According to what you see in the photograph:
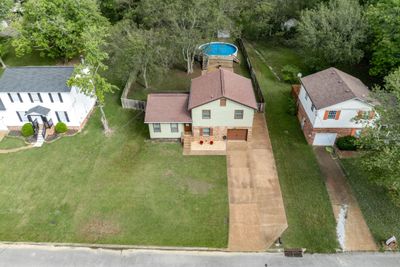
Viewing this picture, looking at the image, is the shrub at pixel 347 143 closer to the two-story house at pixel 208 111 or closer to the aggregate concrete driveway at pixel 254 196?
the aggregate concrete driveway at pixel 254 196

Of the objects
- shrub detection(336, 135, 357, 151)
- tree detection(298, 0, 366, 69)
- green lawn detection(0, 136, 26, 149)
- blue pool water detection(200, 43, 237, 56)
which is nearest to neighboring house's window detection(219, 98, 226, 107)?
shrub detection(336, 135, 357, 151)

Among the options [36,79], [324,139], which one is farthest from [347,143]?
[36,79]

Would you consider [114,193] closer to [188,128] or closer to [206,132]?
[188,128]

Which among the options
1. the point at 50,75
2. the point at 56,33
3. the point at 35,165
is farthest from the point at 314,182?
the point at 56,33

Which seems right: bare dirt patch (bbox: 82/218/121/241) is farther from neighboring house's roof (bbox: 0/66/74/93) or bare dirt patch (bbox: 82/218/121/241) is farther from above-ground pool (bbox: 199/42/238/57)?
above-ground pool (bbox: 199/42/238/57)

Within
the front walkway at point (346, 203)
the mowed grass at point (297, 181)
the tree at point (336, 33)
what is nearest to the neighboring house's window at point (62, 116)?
the mowed grass at point (297, 181)
